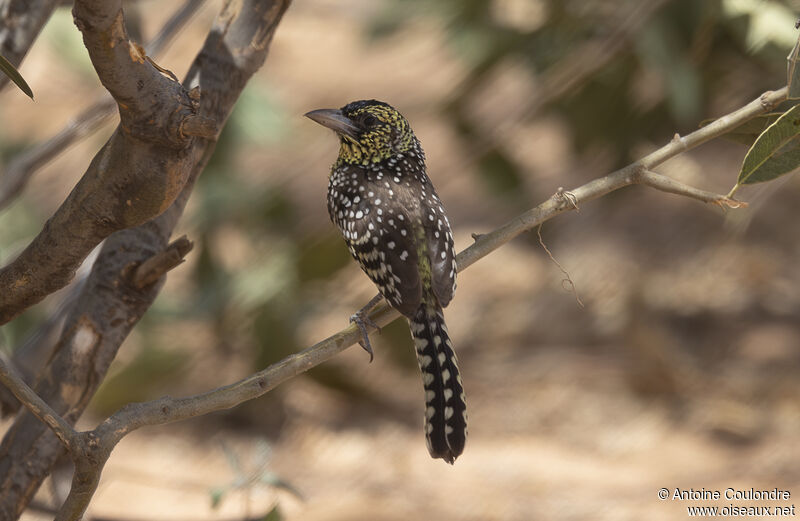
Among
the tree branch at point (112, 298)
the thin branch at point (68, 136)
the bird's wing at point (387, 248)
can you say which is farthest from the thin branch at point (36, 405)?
the thin branch at point (68, 136)

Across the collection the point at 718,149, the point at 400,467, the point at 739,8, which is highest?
the point at 718,149

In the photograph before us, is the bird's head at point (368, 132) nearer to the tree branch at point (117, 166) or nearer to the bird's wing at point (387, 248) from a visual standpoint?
the bird's wing at point (387, 248)

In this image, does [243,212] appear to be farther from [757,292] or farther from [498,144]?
[757,292]

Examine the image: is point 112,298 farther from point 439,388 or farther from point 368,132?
point 368,132

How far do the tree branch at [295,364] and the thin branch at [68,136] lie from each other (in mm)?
1451

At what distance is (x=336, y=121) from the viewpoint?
3109mm

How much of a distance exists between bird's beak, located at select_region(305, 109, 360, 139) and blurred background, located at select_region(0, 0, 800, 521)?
1609 mm

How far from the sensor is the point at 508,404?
6.44 m

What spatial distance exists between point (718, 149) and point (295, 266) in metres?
4.52

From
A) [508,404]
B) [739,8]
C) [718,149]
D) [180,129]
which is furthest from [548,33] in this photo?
[180,129]

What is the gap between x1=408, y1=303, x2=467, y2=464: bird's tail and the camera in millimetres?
2445

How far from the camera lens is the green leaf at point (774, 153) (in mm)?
2174

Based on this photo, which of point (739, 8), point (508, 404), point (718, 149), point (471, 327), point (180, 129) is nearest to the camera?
point (180, 129)

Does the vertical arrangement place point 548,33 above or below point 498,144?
above
